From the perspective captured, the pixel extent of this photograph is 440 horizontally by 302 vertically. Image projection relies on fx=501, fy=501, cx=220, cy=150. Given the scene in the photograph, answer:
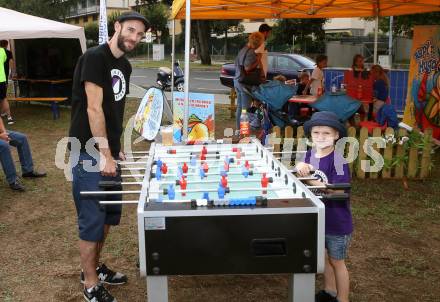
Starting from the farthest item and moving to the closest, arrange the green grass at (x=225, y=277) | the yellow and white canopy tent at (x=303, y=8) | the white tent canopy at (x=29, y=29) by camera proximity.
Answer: the white tent canopy at (x=29, y=29), the yellow and white canopy tent at (x=303, y=8), the green grass at (x=225, y=277)

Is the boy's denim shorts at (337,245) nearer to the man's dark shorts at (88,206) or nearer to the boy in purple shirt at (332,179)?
the boy in purple shirt at (332,179)

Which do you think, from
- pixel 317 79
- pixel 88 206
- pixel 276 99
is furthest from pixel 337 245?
pixel 317 79

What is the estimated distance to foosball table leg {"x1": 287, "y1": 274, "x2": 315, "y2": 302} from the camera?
8.26ft

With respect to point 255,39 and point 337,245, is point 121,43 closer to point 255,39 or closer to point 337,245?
point 337,245

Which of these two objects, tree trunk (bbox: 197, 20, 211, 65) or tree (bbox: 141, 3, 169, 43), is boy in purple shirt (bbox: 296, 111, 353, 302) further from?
tree (bbox: 141, 3, 169, 43)

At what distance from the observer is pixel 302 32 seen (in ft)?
109

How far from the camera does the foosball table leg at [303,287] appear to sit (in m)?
2.52

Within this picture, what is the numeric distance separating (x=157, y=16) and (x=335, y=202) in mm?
46927

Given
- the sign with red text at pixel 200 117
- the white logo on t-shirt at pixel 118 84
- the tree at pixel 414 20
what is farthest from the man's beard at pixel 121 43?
the tree at pixel 414 20

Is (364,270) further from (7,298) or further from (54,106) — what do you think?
(54,106)

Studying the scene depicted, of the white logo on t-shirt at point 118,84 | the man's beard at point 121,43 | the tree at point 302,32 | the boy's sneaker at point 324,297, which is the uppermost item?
the tree at point 302,32

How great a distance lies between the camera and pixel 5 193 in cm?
648

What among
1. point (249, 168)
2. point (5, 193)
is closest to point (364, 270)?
point (249, 168)

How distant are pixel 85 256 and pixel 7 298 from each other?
0.81 metres
